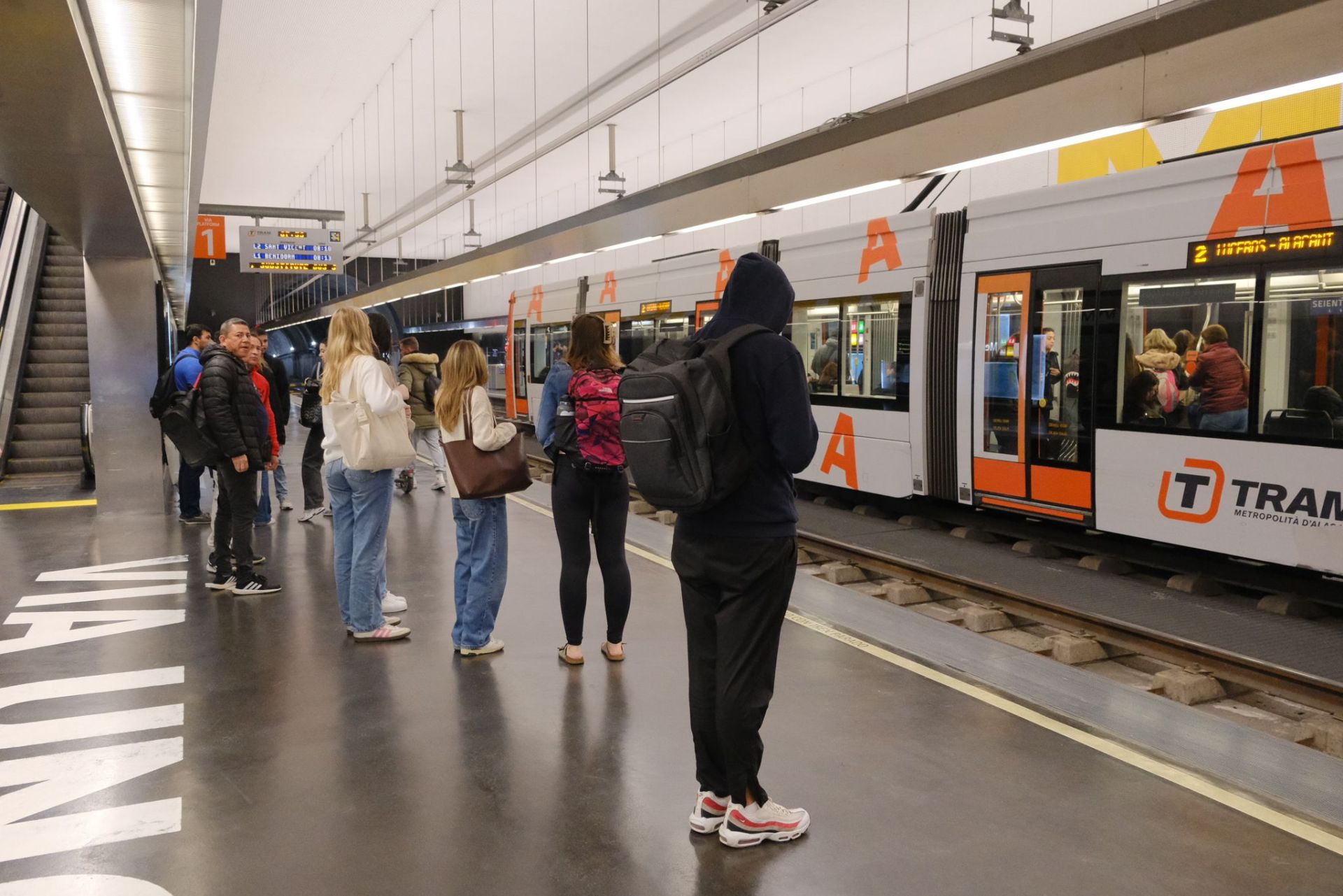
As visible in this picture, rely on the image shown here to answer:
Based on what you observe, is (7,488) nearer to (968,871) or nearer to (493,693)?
(493,693)

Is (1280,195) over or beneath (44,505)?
over

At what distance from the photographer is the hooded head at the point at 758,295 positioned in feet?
9.91

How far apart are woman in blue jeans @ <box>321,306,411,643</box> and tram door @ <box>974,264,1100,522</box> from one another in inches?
188

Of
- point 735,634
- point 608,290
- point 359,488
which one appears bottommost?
point 735,634

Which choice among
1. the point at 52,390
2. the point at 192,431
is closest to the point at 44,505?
the point at 52,390

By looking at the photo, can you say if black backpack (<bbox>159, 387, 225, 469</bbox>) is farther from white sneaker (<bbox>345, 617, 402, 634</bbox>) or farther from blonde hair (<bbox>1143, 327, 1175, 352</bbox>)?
blonde hair (<bbox>1143, 327, 1175, 352</bbox>)

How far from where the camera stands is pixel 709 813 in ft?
10.3

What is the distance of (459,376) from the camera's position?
4.79 metres

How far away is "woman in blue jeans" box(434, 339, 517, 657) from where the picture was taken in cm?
478

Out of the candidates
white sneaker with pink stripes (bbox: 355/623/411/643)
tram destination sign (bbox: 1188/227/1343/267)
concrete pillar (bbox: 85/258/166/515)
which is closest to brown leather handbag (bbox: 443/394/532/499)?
white sneaker with pink stripes (bbox: 355/623/411/643)

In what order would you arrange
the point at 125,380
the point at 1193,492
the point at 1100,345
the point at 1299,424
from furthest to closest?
1. the point at 125,380
2. the point at 1100,345
3. the point at 1193,492
4. the point at 1299,424

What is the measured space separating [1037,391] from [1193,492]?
1.54 m

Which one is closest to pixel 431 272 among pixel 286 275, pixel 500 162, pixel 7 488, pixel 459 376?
pixel 500 162

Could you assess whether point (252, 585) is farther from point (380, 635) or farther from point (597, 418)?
point (597, 418)
